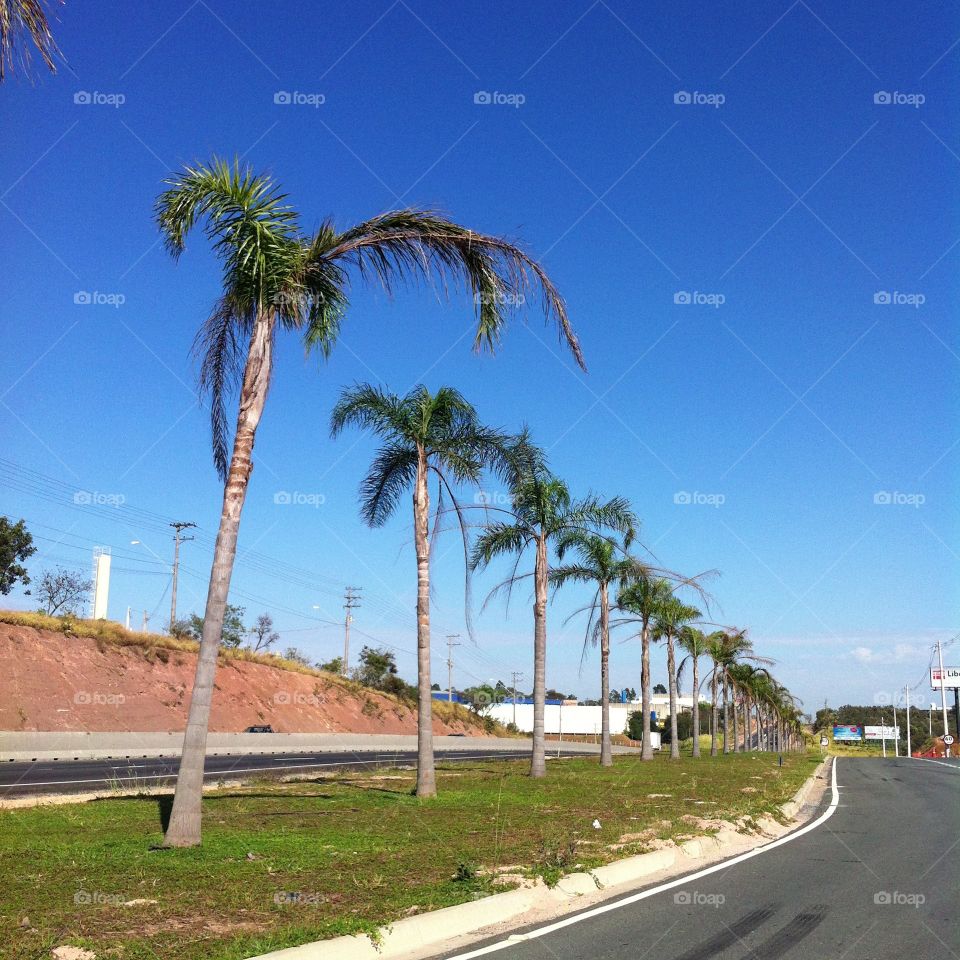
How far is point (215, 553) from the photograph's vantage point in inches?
491

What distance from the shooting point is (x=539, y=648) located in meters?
26.9

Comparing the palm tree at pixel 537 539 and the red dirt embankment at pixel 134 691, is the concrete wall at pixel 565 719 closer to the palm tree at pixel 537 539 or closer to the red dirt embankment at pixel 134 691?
the red dirt embankment at pixel 134 691

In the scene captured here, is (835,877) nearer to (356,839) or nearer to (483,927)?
(483,927)

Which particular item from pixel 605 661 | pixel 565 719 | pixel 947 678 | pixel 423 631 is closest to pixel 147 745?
pixel 605 661

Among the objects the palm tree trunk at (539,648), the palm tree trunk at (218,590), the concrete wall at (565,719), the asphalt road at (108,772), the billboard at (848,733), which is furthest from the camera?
the billboard at (848,733)

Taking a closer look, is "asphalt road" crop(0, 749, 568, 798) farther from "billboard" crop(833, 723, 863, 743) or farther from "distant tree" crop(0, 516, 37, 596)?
"billboard" crop(833, 723, 863, 743)

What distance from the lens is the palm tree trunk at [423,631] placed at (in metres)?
18.8

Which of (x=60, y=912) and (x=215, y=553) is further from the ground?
(x=215, y=553)

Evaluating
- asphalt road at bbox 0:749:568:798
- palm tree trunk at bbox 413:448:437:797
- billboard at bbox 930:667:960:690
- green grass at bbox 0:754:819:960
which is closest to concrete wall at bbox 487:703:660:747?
billboard at bbox 930:667:960:690

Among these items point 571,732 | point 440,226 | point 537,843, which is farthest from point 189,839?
point 571,732

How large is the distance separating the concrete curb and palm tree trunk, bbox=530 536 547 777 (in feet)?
44.0

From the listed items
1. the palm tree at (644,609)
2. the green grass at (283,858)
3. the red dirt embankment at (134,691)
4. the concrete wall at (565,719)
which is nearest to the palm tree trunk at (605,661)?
the palm tree at (644,609)

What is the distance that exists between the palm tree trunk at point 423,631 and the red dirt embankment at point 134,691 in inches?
1171

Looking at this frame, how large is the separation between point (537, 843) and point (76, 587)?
2925 inches
